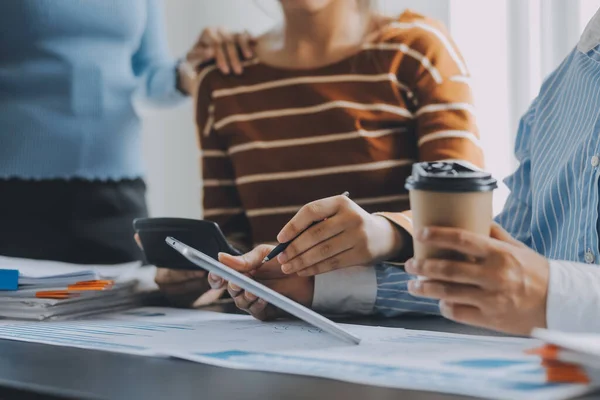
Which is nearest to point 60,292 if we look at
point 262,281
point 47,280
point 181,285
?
point 47,280

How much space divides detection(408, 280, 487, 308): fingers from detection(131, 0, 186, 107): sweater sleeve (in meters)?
1.14

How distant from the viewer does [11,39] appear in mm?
1573

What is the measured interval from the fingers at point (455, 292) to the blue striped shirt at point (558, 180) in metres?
0.34

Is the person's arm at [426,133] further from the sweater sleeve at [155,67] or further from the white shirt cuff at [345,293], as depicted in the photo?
the sweater sleeve at [155,67]

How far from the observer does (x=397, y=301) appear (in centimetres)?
106

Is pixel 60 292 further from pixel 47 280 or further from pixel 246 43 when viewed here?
pixel 246 43

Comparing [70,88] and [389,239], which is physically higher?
[70,88]

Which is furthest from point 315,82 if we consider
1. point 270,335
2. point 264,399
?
point 264,399

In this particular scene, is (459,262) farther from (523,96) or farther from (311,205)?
(523,96)

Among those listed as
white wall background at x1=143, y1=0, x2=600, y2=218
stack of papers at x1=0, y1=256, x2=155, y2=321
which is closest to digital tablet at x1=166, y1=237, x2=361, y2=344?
stack of papers at x1=0, y1=256, x2=155, y2=321

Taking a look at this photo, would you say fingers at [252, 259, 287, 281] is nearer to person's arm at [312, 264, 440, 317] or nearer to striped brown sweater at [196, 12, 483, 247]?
person's arm at [312, 264, 440, 317]

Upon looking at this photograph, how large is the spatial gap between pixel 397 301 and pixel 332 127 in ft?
1.72

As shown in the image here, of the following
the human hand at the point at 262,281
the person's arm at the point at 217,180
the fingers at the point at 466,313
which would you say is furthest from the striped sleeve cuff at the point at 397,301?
the person's arm at the point at 217,180

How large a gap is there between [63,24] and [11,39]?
112mm
